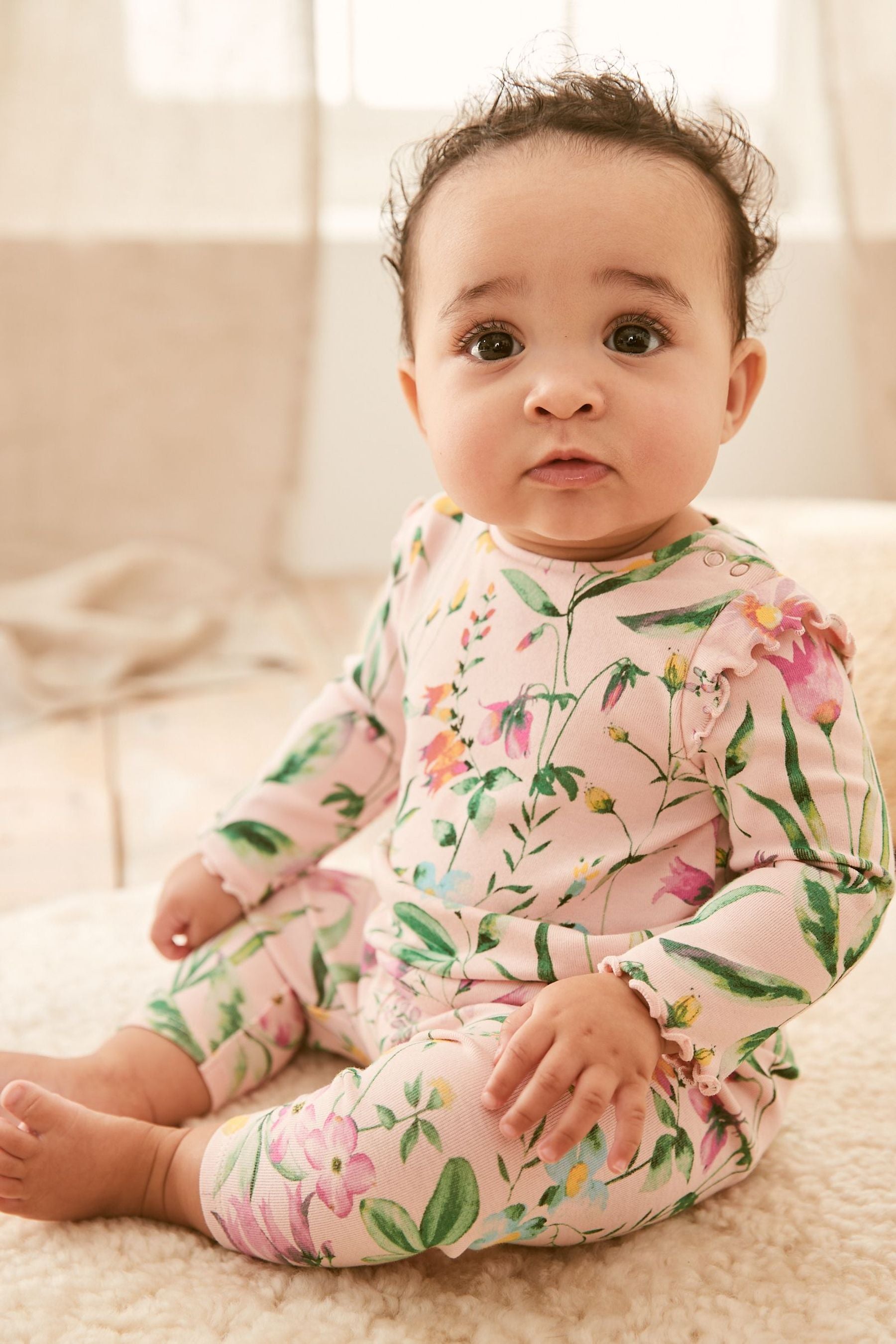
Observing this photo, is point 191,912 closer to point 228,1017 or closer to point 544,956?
point 228,1017

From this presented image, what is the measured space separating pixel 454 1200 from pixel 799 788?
26 cm

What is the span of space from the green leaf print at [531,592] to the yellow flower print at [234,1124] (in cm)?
32

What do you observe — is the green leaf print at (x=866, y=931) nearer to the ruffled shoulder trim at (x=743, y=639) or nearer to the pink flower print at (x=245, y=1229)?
the ruffled shoulder trim at (x=743, y=639)

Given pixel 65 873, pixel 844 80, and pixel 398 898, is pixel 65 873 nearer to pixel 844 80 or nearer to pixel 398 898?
pixel 398 898

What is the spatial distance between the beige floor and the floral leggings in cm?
53

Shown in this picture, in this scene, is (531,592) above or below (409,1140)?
above

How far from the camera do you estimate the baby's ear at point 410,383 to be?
0.81 m

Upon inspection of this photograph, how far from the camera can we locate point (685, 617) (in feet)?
2.34

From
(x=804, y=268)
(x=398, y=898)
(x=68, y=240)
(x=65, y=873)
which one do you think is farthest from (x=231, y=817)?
(x=804, y=268)

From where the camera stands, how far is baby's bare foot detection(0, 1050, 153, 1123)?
0.77 m

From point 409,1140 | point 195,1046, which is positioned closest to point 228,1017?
point 195,1046

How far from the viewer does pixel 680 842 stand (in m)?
0.72

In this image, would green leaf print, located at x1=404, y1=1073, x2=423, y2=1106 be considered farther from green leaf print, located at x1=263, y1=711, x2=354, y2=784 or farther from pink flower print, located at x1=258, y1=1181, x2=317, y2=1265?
green leaf print, located at x1=263, y1=711, x2=354, y2=784

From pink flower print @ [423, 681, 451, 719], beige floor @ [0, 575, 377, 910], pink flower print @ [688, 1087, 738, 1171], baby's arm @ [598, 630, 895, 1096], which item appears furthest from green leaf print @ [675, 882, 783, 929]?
beige floor @ [0, 575, 377, 910]
